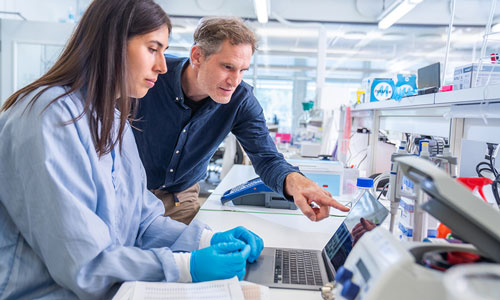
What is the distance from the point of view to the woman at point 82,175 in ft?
2.43

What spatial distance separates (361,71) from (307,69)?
141 cm

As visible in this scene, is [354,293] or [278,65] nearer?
[354,293]

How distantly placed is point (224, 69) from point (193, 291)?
37.4 inches

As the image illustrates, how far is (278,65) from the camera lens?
844cm

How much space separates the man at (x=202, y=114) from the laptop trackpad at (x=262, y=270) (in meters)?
0.42

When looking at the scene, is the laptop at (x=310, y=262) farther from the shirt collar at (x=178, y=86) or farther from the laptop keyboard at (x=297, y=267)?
the shirt collar at (x=178, y=86)

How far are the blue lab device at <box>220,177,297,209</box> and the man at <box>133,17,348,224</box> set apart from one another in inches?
3.7

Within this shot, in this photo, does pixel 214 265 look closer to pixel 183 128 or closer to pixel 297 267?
pixel 297 267

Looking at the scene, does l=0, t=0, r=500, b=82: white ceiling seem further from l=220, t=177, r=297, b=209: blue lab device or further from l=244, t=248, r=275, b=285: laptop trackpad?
l=244, t=248, r=275, b=285: laptop trackpad

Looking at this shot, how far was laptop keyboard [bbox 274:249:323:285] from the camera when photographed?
36.4 inches

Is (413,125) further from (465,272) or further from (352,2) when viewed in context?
(352,2)

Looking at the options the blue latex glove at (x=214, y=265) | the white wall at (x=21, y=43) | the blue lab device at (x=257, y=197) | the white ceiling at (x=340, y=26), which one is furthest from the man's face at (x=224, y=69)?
the white wall at (x=21, y=43)

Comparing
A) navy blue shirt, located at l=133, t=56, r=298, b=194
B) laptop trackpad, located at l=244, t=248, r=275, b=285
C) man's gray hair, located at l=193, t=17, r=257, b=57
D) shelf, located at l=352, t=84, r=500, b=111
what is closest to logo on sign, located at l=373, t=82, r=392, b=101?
shelf, located at l=352, t=84, r=500, b=111

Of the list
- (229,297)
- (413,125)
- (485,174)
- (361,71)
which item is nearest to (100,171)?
(229,297)
